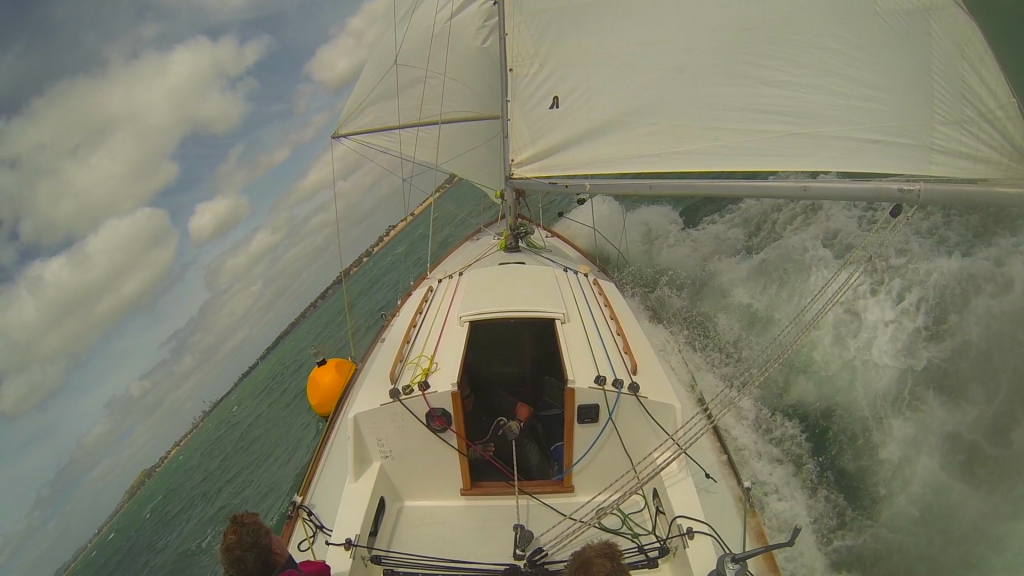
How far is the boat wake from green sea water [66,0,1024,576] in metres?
0.01

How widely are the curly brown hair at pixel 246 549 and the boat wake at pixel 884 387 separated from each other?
384 cm

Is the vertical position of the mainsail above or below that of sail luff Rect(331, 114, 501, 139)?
below

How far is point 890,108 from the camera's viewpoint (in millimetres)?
2828

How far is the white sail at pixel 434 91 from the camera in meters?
6.57

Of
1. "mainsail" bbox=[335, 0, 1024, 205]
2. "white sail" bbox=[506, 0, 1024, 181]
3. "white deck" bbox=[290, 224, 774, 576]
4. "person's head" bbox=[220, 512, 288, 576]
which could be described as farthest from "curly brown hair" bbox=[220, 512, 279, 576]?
"white sail" bbox=[506, 0, 1024, 181]

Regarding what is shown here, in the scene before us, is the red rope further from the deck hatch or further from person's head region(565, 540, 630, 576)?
person's head region(565, 540, 630, 576)

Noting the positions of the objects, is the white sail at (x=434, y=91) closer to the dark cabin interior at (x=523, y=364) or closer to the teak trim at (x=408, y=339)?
the teak trim at (x=408, y=339)

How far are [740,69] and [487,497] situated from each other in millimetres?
3893

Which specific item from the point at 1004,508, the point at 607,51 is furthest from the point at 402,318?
the point at 1004,508

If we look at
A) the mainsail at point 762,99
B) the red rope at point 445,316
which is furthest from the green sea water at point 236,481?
the mainsail at point 762,99

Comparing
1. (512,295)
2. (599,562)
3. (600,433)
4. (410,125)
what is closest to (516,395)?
(512,295)

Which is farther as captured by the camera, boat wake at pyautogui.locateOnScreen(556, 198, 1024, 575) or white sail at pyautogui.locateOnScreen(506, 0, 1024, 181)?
boat wake at pyautogui.locateOnScreen(556, 198, 1024, 575)

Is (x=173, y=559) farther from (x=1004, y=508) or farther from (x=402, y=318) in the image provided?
(x=1004, y=508)

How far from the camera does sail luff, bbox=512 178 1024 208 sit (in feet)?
8.14
